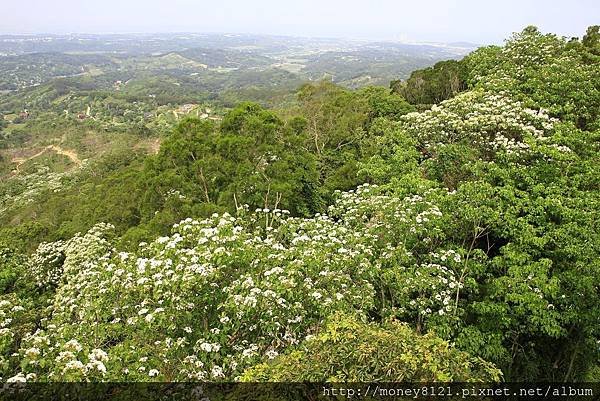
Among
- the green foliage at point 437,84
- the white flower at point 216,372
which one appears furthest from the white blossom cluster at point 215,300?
the green foliage at point 437,84

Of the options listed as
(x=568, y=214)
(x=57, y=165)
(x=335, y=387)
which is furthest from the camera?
(x=57, y=165)

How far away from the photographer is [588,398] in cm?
1251

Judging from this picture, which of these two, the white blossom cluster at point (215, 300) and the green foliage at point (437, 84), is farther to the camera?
the green foliage at point (437, 84)

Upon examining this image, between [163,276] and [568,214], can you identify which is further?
[568,214]

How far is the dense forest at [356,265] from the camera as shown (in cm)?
707

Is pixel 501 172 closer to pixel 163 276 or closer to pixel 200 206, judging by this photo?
pixel 163 276

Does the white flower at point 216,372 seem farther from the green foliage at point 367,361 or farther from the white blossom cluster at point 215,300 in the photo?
the green foliage at point 367,361

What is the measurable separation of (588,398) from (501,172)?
729 cm

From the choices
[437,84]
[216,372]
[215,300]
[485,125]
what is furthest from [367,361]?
[437,84]

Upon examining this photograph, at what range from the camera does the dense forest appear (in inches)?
278

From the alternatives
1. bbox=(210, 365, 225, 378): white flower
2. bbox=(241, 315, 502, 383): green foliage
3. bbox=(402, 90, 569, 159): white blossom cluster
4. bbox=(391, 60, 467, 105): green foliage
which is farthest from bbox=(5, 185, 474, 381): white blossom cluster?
bbox=(391, 60, 467, 105): green foliage

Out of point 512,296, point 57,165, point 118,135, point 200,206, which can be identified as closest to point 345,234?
point 512,296

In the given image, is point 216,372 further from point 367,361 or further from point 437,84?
point 437,84

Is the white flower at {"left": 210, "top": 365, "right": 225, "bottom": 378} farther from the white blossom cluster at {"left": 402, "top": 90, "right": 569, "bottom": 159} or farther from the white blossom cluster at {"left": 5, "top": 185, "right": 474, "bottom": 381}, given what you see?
the white blossom cluster at {"left": 402, "top": 90, "right": 569, "bottom": 159}
